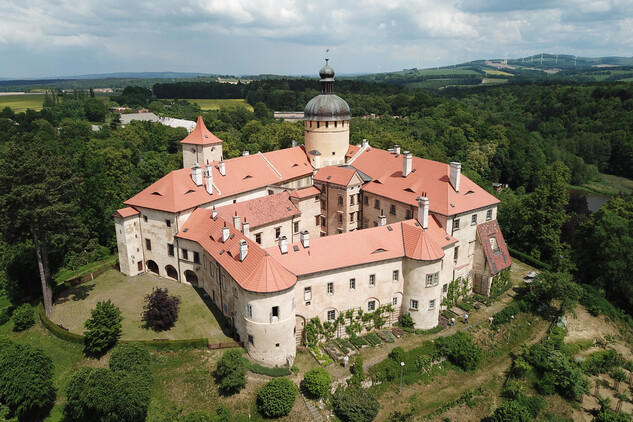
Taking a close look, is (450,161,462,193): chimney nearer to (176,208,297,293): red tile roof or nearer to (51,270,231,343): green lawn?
(176,208,297,293): red tile roof

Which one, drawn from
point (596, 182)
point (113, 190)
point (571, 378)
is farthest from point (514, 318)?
point (596, 182)

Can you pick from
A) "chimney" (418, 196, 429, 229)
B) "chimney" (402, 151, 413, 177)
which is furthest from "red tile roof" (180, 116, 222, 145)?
"chimney" (418, 196, 429, 229)

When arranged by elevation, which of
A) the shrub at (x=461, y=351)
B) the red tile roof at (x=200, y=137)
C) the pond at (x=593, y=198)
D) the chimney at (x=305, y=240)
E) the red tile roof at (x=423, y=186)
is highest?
the red tile roof at (x=200, y=137)

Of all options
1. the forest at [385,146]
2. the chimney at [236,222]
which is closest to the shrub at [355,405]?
the chimney at [236,222]

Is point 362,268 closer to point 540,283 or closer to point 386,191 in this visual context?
point 386,191

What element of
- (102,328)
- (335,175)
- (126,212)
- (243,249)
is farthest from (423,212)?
(126,212)

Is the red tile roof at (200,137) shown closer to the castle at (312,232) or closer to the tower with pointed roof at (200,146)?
the tower with pointed roof at (200,146)

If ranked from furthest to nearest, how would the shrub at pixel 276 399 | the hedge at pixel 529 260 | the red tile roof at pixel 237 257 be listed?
1. the hedge at pixel 529 260
2. the red tile roof at pixel 237 257
3. the shrub at pixel 276 399

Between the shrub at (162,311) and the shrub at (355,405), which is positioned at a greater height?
the shrub at (162,311)
